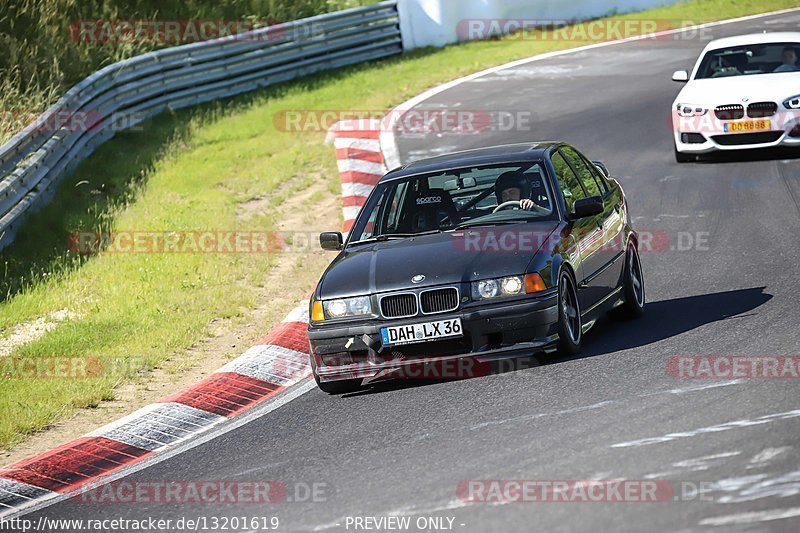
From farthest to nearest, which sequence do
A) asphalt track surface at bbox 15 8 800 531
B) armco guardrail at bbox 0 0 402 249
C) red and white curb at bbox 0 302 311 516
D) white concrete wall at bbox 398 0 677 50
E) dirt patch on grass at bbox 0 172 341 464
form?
white concrete wall at bbox 398 0 677 50
armco guardrail at bbox 0 0 402 249
dirt patch on grass at bbox 0 172 341 464
red and white curb at bbox 0 302 311 516
asphalt track surface at bbox 15 8 800 531

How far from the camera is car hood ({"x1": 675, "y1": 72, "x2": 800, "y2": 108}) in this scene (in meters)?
15.7

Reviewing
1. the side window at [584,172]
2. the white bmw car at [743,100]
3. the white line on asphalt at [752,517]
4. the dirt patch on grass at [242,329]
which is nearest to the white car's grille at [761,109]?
the white bmw car at [743,100]

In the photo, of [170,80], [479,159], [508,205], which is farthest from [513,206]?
[170,80]

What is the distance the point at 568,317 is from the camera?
8422 mm

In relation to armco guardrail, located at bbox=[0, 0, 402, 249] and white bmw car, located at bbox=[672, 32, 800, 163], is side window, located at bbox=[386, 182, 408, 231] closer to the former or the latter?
armco guardrail, located at bbox=[0, 0, 402, 249]

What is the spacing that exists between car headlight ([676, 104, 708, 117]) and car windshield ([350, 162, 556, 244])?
751 centimetres

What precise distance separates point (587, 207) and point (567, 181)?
747mm

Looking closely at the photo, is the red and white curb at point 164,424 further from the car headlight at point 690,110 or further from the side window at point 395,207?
the car headlight at point 690,110

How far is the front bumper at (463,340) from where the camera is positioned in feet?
26.2

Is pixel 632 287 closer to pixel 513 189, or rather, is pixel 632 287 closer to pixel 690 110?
pixel 513 189

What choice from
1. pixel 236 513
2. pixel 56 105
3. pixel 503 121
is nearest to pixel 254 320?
pixel 236 513

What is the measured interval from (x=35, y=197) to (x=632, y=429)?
31.1 feet

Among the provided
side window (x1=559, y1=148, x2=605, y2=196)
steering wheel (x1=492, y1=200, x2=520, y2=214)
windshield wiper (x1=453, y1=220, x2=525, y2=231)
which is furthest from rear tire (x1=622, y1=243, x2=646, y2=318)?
windshield wiper (x1=453, y1=220, x2=525, y2=231)

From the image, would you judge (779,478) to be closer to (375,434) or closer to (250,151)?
(375,434)
